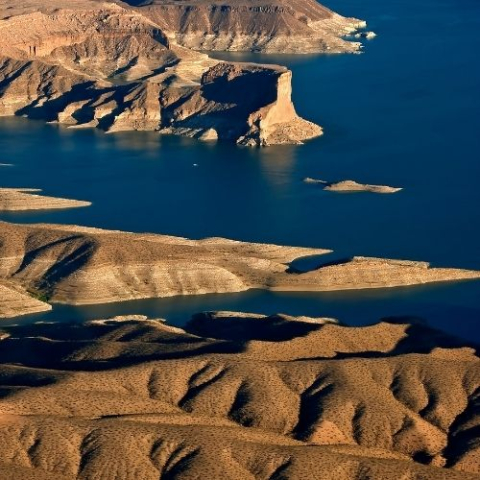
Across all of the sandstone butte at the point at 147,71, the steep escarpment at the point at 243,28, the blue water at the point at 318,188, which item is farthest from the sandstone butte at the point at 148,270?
the steep escarpment at the point at 243,28

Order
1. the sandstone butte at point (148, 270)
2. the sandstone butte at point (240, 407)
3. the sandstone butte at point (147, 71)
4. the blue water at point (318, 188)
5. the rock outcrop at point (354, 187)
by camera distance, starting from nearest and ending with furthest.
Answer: the sandstone butte at point (240, 407)
the sandstone butte at point (148, 270)
the blue water at point (318, 188)
the rock outcrop at point (354, 187)
the sandstone butte at point (147, 71)

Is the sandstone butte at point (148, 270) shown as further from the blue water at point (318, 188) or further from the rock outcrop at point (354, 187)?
the rock outcrop at point (354, 187)

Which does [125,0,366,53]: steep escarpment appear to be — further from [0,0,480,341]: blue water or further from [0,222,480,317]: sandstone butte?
[0,222,480,317]: sandstone butte

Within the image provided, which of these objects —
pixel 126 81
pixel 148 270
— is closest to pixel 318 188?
pixel 148 270

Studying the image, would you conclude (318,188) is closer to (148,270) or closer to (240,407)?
(148,270)

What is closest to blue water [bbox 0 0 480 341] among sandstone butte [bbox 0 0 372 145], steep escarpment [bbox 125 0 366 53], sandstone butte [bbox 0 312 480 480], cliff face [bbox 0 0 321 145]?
cliff face [bbox 0 0 321 145]

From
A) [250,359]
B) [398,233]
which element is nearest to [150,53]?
[398,233]

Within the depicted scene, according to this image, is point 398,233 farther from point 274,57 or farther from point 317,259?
point 274,57
